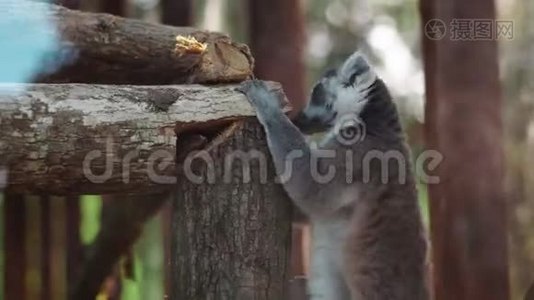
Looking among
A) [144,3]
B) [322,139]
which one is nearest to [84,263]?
[144,3]

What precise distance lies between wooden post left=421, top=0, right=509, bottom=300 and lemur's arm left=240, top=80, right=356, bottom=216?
0.65 metres

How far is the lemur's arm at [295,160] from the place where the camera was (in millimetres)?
1807

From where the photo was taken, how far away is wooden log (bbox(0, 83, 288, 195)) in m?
1.56

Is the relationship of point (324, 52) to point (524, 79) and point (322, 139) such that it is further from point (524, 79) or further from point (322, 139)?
point (322, 139)

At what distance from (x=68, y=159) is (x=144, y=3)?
5.85ft

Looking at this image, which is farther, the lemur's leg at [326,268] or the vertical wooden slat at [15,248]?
the vertical wooden slat at [15,248]

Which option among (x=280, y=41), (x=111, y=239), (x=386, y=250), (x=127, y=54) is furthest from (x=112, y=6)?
(x=386, y=250)

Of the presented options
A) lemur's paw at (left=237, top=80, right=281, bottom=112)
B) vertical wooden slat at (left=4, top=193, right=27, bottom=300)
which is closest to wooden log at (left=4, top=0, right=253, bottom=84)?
lemur's paw at (left=237, top=80, right=281, bottom=112)

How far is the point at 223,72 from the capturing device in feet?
6.34

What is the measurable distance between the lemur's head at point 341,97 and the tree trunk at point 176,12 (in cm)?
121

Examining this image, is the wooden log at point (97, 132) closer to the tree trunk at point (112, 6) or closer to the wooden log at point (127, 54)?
the wooden log at point (127, 54)

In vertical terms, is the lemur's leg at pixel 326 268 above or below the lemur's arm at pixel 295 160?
below

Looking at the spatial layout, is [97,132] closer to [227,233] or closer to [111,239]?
[227,233]

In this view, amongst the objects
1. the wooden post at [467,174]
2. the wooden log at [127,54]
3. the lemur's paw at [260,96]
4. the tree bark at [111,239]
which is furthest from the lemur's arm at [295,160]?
the tree bark at [111,239]
